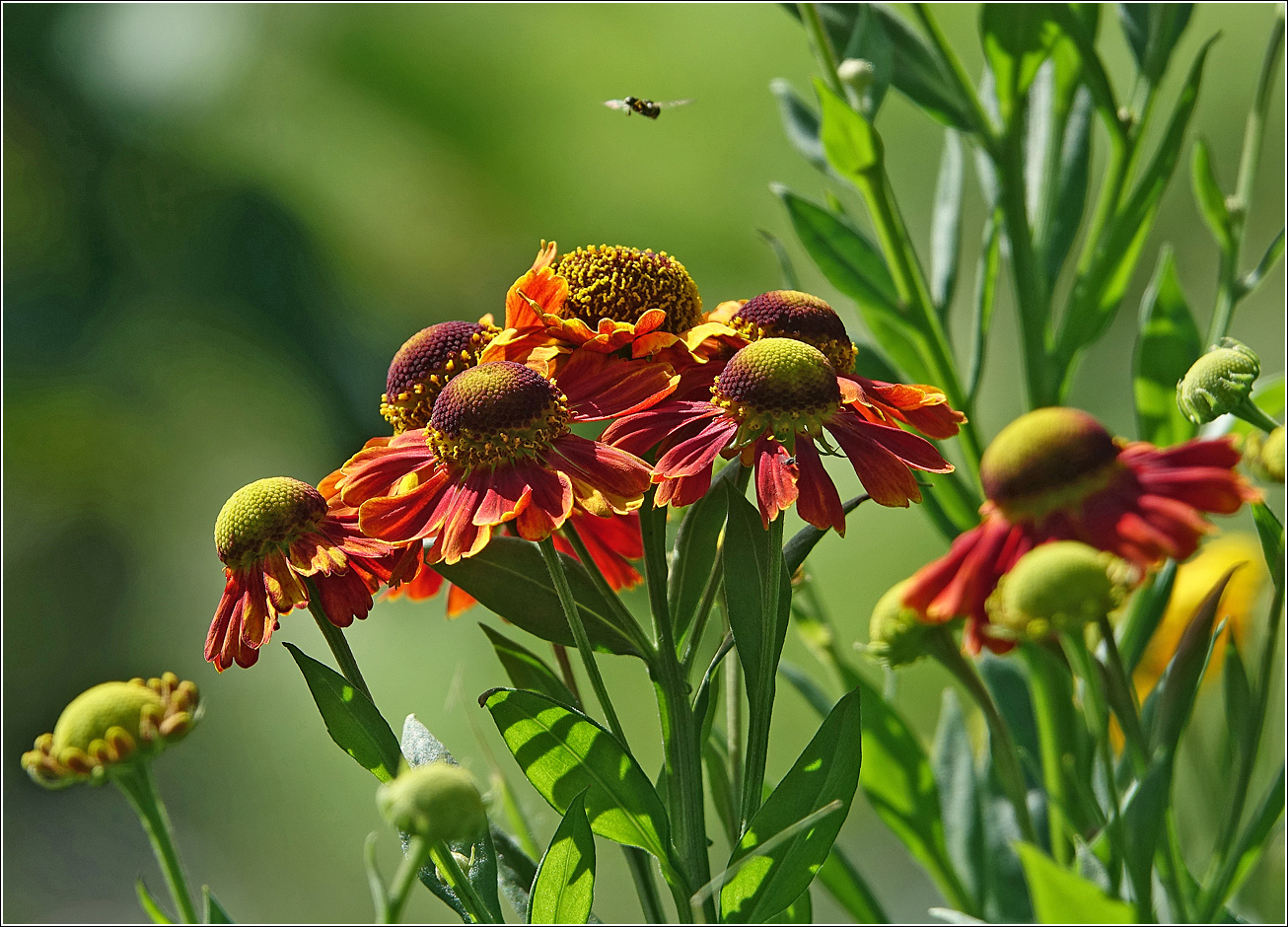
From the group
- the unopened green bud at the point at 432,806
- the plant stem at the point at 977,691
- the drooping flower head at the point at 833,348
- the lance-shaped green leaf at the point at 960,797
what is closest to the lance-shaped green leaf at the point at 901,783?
the lance-shaped green leaf at the point at 960,797

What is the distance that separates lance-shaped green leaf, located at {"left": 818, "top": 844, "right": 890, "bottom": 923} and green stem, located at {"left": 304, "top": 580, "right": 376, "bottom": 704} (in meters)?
0.33

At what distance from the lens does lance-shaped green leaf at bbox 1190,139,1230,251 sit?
0.55 m

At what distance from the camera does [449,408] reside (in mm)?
313

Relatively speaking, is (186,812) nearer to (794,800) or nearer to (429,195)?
(429,195)

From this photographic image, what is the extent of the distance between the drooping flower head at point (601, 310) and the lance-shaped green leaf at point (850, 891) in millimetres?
329

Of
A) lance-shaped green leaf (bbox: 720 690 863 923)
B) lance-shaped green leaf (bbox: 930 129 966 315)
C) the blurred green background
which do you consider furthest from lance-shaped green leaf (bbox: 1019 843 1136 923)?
the blurred green background

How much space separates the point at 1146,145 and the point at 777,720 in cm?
76

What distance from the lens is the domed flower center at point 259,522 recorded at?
1.05 ft

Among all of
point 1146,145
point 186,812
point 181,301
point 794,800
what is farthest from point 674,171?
point 794,800

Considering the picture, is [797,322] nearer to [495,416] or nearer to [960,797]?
[495,416]

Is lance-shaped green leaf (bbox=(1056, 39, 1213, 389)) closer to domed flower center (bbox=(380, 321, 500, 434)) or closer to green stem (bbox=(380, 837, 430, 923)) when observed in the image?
domed flower center (bbox=(380, 321, 500, 434))

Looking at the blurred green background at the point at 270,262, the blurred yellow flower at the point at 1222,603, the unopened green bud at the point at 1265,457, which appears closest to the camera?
the unopened green bud at the point at 1265,457

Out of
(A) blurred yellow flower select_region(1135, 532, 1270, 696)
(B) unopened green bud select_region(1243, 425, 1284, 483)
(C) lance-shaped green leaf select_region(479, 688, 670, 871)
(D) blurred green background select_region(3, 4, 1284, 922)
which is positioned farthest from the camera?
(D) blurred green background select_region(3, 4, 1284, 922)

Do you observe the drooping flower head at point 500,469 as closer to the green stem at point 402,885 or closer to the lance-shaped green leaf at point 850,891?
the green stem at point 402,885
